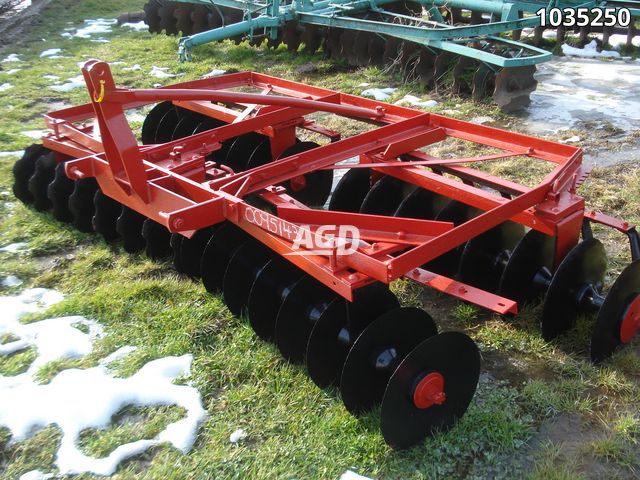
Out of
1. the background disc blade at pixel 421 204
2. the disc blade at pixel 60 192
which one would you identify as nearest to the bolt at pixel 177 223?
the background disc blade at pixel 421 204

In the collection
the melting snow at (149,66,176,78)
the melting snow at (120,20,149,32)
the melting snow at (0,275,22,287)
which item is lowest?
the melting snow at (0,275,22,287)

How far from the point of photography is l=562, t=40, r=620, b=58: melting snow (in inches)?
291

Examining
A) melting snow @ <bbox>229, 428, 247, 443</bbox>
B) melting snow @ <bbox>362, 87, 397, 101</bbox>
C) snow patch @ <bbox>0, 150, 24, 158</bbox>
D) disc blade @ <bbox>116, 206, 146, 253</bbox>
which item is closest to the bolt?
melting snow @ <bbox>229, 428, 247, 443</bbox>

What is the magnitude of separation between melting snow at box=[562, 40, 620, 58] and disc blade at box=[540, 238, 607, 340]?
5.59 meters

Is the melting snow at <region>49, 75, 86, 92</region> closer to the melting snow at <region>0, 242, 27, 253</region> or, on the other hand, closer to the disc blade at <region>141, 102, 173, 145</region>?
the disc blade at <region>141, 102, 173, 145</region>

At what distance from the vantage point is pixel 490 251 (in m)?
2.98

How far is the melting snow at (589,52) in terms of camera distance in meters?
7.39

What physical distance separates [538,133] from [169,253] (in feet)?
10.6

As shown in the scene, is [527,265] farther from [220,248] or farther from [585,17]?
[585,17]

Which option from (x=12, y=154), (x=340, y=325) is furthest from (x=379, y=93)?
(x=340, y=325)

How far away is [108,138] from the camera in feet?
8.95

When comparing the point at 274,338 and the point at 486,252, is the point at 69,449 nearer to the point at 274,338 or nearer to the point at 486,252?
the point at 274,338

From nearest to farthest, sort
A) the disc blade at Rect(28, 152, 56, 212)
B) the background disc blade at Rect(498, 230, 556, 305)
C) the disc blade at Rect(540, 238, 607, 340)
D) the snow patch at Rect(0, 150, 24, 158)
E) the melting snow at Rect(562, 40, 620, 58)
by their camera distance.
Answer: the disc blade at Rect(540, 238, 607, 340) → the background disc blade at Rect(498, 230, 556, 305) → the disc blade at Rect(28, 152, 56, 212) → the snow patch at Rect(0, 150, 24, 158) → the melting snow at Rect(562, 40, 620, 58)

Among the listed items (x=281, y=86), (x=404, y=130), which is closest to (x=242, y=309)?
(x=404, y=130)
